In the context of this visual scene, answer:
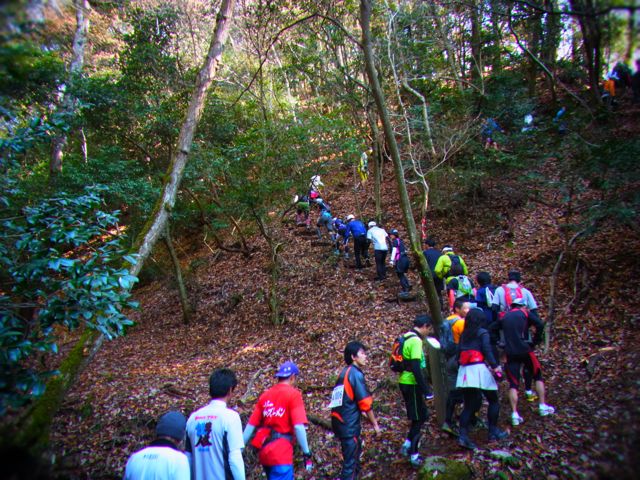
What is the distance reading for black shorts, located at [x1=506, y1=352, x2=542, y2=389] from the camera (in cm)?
559

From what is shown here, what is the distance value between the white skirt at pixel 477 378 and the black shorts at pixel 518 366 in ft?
2.50

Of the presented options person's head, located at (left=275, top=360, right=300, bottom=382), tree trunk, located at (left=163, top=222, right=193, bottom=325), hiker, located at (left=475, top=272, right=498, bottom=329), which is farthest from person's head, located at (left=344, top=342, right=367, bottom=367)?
tree trunk, located at (left=163, top=222, right=193, bottom=325)

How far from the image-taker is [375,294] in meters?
11.8

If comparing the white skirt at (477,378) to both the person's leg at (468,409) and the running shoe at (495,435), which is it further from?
the running shoe at (495,435)

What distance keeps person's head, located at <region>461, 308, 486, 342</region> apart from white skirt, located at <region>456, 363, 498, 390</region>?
1.27 feet

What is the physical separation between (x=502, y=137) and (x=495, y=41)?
26.4ft

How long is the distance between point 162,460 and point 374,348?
6799mm

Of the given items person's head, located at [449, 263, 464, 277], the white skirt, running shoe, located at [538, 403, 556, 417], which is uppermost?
person's head, located at [449, 263, 464, 277]

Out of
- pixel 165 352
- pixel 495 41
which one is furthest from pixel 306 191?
pixel 495 41

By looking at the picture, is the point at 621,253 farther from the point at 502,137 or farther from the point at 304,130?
the point at 304,130

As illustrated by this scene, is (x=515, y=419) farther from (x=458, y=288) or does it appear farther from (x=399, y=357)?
(x=458, y=288)

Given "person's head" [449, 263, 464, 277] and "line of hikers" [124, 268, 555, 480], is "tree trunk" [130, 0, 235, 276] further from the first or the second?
"person's head" [449, 263, 464, 277]

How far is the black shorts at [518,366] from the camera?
220 inches

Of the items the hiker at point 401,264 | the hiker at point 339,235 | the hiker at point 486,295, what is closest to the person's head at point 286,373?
the hiker at point 486,295
